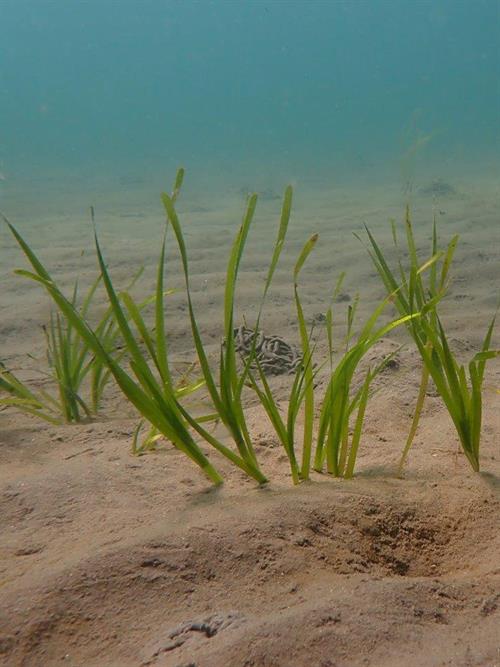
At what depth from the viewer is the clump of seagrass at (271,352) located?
126 inches

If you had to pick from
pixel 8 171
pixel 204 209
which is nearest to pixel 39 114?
pixel 8 171

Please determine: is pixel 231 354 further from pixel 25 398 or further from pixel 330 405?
pixel 25 398

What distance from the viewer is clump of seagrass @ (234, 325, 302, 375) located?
10.5 feet

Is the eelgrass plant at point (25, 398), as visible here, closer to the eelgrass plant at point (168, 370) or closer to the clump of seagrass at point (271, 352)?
the eelgrass plant at point (168, 370)

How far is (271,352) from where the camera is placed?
3.32 meters

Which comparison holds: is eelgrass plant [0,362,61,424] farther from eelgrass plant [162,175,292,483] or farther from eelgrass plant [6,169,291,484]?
eelgrass plant [162,175,292,483]

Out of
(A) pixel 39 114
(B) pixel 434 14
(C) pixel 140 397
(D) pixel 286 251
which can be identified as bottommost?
(C) pixel 140 397

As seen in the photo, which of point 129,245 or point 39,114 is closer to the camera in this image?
point 129,245

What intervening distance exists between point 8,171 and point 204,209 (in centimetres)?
1245

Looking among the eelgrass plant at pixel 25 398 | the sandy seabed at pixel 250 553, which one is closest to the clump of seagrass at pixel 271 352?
the sandy seabed at pixel 250 553

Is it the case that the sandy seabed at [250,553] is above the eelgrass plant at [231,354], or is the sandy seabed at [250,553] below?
below

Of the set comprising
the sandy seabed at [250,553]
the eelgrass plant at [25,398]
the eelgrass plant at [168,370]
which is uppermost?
the eelgrass plant at [168,370]

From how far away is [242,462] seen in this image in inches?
62.9

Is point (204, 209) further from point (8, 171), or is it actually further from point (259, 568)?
point (8, 171)
